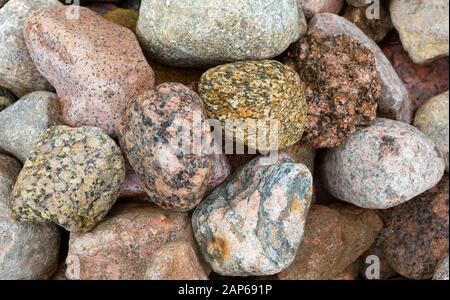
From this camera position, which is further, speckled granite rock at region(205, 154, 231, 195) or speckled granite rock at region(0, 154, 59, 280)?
speckled granite rock at region(205, 154, 231, 195)

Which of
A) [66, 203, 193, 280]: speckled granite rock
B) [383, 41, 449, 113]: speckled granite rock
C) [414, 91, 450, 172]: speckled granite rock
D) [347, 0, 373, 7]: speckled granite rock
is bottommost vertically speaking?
[66, 203, 193, 280]: speckled granite rock

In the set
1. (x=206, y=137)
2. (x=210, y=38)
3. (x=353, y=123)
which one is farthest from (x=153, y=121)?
(x=353, y=123)

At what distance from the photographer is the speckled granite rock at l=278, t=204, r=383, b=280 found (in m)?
2.48

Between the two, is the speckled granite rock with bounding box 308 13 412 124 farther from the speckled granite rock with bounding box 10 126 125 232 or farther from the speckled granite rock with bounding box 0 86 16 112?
the speckled granite rock with bounding box 0 86 16 112

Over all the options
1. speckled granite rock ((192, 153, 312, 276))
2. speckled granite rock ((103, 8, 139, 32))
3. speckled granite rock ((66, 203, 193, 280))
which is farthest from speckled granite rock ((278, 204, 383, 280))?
speckled granite rock ((103, 8, 139, 32))

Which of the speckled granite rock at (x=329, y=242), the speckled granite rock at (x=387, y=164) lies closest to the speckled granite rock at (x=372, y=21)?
the speckled granite rock at (x=387, y=164)

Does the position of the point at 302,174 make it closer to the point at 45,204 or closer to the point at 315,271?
the point at 315,271

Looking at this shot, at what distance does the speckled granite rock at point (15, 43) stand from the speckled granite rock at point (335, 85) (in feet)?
3.96

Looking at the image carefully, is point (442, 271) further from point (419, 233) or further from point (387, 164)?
point (387, 164)

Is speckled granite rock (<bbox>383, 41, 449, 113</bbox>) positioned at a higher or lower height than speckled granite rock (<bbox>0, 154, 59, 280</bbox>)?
higher

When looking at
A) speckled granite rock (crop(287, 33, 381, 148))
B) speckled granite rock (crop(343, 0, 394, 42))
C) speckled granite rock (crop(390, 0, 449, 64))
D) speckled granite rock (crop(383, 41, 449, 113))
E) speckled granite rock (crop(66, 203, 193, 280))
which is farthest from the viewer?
speckled granite rock (crop(383, 41, 449, 113))

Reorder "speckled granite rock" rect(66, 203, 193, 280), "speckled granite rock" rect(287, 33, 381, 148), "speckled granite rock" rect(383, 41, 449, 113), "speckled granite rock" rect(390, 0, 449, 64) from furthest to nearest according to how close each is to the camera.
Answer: "speckled granite rock" rect(383, 41, 449, 113) < "speckled granite rock" rect(390, 0, 449, 64) < "speckled granite rock" rect(287, 33, 381, 148) < "speckled granite rock" rect(66, 203, 193, 280)

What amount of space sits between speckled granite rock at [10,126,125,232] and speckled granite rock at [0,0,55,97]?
0.36 m

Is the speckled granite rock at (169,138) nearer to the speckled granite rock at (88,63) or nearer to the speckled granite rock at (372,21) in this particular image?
the speckled granite rock at (88,63)
